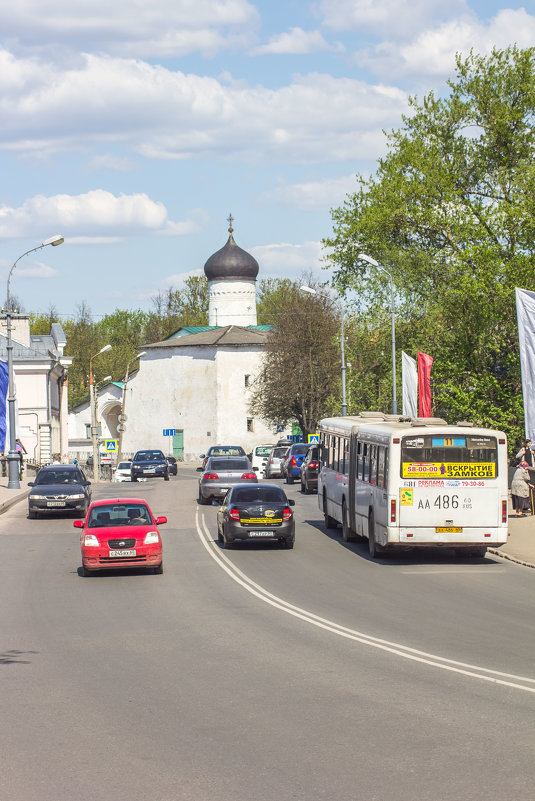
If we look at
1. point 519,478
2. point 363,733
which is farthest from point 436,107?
point 363,733

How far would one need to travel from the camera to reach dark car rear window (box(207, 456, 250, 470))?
39125 mm

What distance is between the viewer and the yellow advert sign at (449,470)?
2220 cm

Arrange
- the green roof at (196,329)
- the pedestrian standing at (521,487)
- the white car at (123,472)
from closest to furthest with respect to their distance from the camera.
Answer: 1. the pedestrian standing at (521,487)
2. the white car at (123,472)
3. the green roof at (196,329)

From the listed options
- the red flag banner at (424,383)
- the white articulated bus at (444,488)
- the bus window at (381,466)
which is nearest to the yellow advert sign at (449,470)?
the white articulated bus at (444,488)

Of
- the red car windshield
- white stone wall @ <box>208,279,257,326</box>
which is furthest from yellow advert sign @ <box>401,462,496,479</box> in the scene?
white stone wall @ <box>208,279,257,326</box>

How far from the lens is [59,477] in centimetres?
3550

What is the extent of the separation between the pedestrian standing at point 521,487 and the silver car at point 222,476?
11415mm

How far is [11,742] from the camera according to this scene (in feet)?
26.6

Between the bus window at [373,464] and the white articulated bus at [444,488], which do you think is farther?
the bus window at [373,464]

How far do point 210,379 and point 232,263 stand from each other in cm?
1121

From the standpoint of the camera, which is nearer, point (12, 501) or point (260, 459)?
point (12, 501)

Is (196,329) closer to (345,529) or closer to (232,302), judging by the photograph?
(232,302)

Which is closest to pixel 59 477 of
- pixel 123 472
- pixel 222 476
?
pixel 222 476

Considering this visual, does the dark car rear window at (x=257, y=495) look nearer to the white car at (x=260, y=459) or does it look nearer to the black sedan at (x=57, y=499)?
the black sedan at (x=57, y=499)
